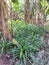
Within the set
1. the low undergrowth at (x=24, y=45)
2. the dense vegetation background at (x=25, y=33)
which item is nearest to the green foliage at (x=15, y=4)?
the dense vegetation background at (x=25, y=33)

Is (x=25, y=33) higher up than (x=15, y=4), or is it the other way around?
(x=15, y=4)

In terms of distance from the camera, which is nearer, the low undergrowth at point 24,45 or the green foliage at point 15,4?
the low undergrowth at point 24,45

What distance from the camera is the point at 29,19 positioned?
20.0 ft

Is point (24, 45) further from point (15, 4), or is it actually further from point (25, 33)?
point (15, 4)

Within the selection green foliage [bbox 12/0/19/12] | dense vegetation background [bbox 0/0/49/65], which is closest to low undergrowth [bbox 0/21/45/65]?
dense vegetation background [bbox 0/0/49/65]

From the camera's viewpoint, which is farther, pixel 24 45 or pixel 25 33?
pixel 25 33

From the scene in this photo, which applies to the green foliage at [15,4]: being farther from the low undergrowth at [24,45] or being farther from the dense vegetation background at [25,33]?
the low undergrowth at [24,45]

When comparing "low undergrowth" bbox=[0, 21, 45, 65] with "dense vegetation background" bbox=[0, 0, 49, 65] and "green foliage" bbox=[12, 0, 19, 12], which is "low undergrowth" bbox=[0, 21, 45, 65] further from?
"green foliage" bbox=[12, 0, 19, 12]

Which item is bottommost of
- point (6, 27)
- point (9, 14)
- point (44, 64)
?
point (44, 64)

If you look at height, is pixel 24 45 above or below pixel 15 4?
below

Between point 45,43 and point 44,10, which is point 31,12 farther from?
point 45,43

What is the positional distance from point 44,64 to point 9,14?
1.50 m

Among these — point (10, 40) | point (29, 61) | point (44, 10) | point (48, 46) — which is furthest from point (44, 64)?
point (44, 10)

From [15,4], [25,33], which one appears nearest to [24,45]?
[25,33]
